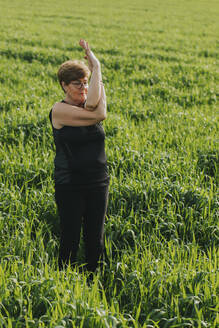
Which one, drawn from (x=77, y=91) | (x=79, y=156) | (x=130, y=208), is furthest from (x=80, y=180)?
(x=130, y=208)

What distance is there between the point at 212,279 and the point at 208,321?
36 cm

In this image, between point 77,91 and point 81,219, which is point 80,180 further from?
point 77,91

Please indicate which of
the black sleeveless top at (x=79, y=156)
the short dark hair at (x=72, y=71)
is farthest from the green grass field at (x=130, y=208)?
the short dark hair at (x=72, y=71)

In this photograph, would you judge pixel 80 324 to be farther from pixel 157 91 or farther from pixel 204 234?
pixel 157 91

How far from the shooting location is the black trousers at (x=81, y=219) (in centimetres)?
315

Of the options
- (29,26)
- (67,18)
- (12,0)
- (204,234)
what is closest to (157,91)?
(204,234)

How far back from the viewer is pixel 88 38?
701 inches

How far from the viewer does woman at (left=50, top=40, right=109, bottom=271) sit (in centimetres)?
297

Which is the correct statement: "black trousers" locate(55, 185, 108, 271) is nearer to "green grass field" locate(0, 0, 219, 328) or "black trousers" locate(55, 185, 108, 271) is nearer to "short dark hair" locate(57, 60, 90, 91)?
"green grass field" locate(0, 0, 219, 328)

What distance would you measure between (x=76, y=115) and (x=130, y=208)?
1.73 meters

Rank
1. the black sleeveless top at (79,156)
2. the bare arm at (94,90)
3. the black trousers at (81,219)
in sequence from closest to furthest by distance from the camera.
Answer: the bare arm at (94,90)
the black sleeveless top at (79,156)
the black trousers at (81,219)

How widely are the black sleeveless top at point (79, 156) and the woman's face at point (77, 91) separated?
0.26 metres

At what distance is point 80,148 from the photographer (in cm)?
306

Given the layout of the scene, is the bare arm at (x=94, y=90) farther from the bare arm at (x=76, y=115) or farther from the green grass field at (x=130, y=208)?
the green grass field at (x=130, y=208)
